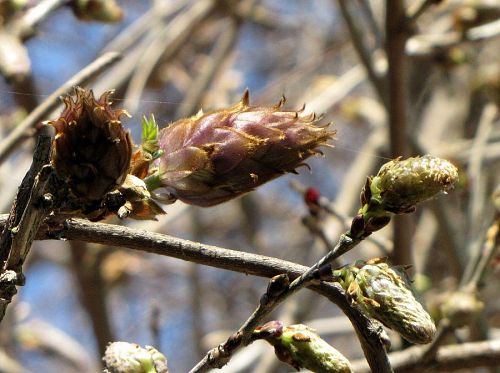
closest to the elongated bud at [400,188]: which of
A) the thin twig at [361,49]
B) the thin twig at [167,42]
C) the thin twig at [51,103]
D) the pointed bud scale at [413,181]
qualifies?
the pointed bud scale at [413,181]

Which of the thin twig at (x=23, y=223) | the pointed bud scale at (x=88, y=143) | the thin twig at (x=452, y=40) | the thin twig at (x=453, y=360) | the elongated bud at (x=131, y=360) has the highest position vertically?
the thin twig at (x=452, y=40)

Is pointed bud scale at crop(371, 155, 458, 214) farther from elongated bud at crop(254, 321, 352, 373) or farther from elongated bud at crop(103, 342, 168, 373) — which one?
elongated bud at crop(103, 342, 168, 373)

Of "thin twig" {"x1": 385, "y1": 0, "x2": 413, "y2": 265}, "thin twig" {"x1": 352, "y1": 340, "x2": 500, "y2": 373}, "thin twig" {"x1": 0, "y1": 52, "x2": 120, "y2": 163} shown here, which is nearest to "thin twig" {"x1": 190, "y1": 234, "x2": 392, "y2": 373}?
"thin twig" {"x1": 0, "y1": 52, "x2": 120, "y2": 163}

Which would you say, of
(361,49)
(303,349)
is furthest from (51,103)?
(361,49)

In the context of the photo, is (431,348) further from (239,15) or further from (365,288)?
(239,15)

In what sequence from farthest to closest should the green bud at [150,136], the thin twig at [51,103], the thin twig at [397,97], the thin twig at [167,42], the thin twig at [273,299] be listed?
the thin twig at [167,42]
the thin twig at [397,97]
the thin twig at [51,103]
the green bud at [150,136]
the thin twig at [273,299]

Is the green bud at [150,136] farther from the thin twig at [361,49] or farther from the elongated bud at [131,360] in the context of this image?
the thin twig at [361,49]

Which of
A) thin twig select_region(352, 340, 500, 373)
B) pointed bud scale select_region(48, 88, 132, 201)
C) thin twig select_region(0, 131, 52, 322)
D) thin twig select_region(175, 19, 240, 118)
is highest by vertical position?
thin twig select_region(175, 19, 240, 118)
